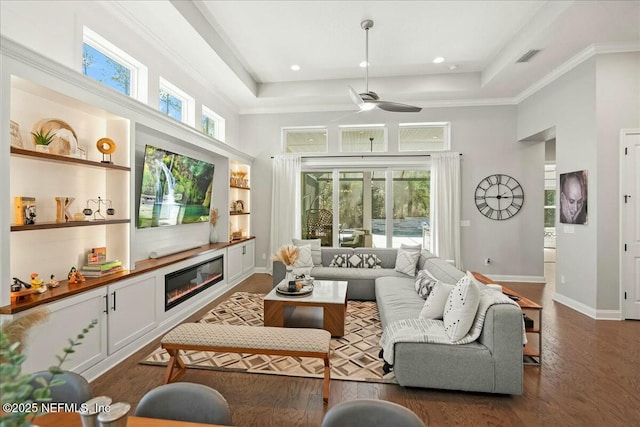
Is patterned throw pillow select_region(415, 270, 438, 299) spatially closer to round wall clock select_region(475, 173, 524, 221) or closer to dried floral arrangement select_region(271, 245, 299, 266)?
dried floral arrangement select_region(271, 245, 299, 266)

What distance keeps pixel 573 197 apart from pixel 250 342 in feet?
16.0

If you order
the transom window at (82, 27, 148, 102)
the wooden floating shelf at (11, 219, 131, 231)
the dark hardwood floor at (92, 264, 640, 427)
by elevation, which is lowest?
the dark hardwood floor at (92, 264, 640, 427)

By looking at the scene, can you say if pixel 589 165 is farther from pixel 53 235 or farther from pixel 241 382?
pixel 53 235

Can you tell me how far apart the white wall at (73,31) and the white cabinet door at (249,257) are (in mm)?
3143

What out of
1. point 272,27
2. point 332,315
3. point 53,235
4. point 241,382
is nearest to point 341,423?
point 241,382

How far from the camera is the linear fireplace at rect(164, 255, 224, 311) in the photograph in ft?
11.8

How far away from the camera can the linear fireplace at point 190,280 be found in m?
3.60

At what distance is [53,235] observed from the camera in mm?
2613

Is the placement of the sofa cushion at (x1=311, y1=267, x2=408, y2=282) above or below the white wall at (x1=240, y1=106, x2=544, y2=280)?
below

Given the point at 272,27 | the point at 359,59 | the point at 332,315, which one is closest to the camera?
the point at 332,315

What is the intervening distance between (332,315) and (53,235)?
2.73m

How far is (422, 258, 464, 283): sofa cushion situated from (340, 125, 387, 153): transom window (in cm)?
293

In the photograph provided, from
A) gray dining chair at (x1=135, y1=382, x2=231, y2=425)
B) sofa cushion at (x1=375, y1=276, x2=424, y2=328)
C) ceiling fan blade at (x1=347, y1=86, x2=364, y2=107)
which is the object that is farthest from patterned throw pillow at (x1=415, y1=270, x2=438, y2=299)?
gray dining chair at (x1=135, y1=382, x2=231, y2=425)

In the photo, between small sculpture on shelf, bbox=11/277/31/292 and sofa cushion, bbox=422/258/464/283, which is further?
A: sofa cushion, bbox=422/258/464/283
